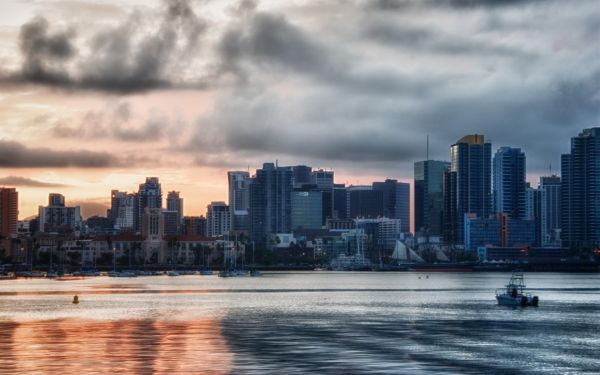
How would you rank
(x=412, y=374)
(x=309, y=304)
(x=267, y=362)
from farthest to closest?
(x=309, y=304), (x=267, y=362), (x=412, y=374)

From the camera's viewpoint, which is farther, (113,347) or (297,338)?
(297,338)

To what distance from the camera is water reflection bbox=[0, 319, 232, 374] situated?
8462cm

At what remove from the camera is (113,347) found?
325 feet

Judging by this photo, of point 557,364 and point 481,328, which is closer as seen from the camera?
point 557,364

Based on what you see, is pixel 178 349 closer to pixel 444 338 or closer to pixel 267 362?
pixel 267 362

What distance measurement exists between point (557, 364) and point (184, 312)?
73145 millimetres

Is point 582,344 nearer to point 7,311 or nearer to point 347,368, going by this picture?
point 347,368

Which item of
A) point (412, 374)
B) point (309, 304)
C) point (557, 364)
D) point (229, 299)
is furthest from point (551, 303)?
point (412, 374)

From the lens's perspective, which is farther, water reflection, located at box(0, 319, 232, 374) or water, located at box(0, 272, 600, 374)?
water, located at box(0, 272, 600, 374)

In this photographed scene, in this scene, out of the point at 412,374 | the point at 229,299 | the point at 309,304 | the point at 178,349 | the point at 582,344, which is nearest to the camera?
the point at 412,374

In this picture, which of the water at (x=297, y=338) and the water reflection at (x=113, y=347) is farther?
the water at (x=297, y=338)

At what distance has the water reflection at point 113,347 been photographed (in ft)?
278

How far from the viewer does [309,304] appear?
17775 centimetres

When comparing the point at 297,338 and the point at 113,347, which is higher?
the point at 297,338
